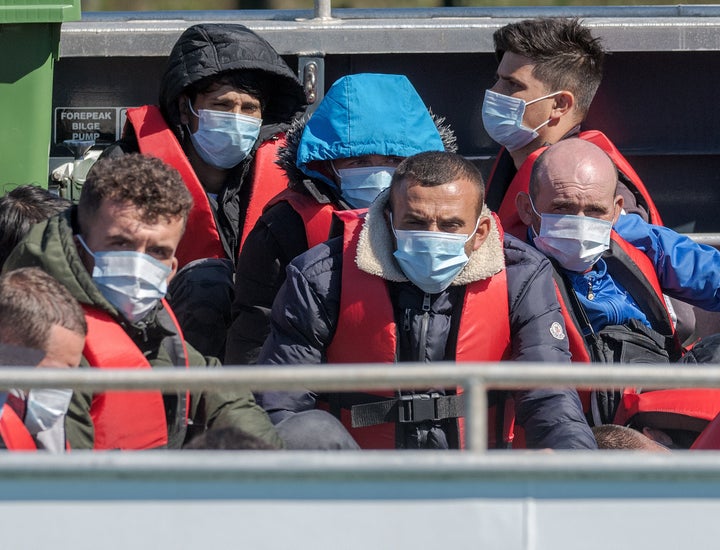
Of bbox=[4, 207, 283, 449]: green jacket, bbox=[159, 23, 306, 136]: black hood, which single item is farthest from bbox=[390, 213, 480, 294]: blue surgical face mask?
bbox=[159, 23, 306, 136]: black hood

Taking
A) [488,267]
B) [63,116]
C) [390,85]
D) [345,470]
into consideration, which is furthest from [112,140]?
[345,470]

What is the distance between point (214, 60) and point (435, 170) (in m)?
1.21

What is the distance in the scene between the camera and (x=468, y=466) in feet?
7.14

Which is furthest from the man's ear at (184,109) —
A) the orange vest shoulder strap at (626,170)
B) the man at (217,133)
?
the orange vest shoulder strap at (626,170)

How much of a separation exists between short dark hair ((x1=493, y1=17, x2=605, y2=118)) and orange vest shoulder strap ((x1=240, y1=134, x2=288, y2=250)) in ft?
3.03

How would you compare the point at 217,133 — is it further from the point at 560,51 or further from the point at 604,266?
the point at 604,266

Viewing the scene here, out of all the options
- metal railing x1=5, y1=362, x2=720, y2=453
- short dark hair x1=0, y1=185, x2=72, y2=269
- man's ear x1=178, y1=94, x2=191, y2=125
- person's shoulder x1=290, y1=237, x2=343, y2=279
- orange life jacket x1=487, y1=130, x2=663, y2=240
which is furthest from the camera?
man's ear x1=178, y1=94, x2=191, y2=125

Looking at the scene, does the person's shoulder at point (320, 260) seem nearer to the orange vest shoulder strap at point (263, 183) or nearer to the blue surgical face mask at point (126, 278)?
the blue surgical face mask at point (126, 278)

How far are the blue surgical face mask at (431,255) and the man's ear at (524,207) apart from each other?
545 millimetres

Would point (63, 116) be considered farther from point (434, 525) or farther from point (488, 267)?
point (434, 525)

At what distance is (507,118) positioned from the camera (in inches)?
168

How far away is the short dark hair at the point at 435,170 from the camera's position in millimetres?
3211

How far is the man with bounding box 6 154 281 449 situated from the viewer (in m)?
2.82

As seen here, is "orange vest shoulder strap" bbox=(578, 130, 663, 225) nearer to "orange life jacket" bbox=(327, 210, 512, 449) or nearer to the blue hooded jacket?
the blue hooded jacket
